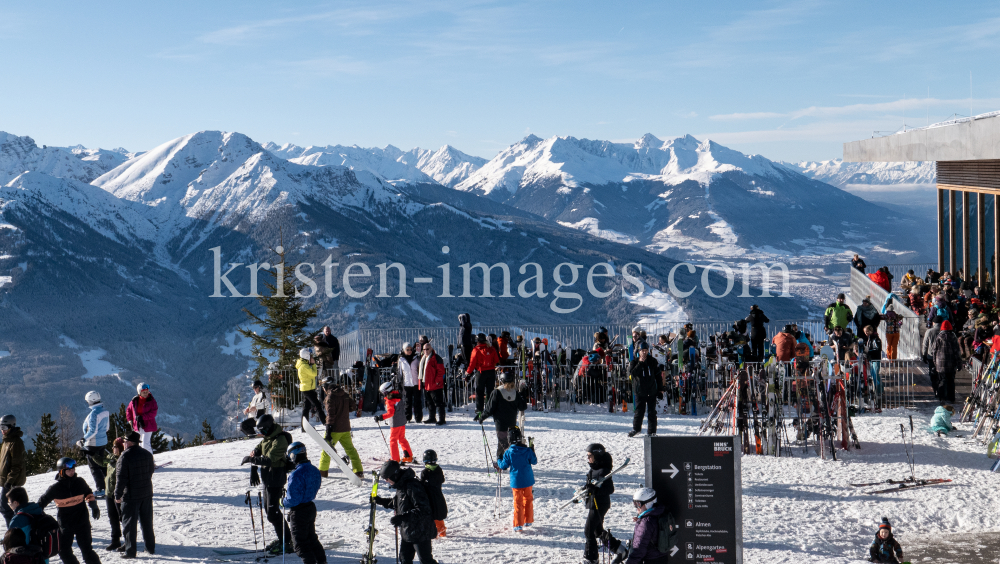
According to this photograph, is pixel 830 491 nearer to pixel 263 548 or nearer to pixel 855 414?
pixel 855 414

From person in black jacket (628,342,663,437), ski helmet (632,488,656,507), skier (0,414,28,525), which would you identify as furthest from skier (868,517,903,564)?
skier (0,414,28,525)

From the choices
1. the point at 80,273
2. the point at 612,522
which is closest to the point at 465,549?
the point at 612,522

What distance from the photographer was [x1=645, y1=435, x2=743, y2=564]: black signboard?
7.08m

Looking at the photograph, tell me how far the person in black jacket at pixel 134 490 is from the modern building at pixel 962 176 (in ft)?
51.4

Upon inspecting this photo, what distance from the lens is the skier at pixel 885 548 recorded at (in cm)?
829

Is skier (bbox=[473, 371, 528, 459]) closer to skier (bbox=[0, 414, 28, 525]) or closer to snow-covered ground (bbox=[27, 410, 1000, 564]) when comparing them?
snow-covered ground (bbox=[27, 410, 1000, 564])

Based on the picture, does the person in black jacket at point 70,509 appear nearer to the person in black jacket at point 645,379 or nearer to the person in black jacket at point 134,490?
the person in black jacket at point 134,490

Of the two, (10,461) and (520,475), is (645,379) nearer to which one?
(520,475)

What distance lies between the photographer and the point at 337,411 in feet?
35.4

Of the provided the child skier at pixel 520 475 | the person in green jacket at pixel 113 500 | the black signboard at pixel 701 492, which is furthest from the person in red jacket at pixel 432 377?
the black signboard at pixel 701 492

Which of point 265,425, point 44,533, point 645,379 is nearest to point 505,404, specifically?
point 645,379

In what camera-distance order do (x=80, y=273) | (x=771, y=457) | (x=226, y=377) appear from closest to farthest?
(x=771, y=457)
(x=226, y=377)
(x=80, y=273)

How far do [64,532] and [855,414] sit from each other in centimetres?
1210

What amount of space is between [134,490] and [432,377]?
20.7 ft
